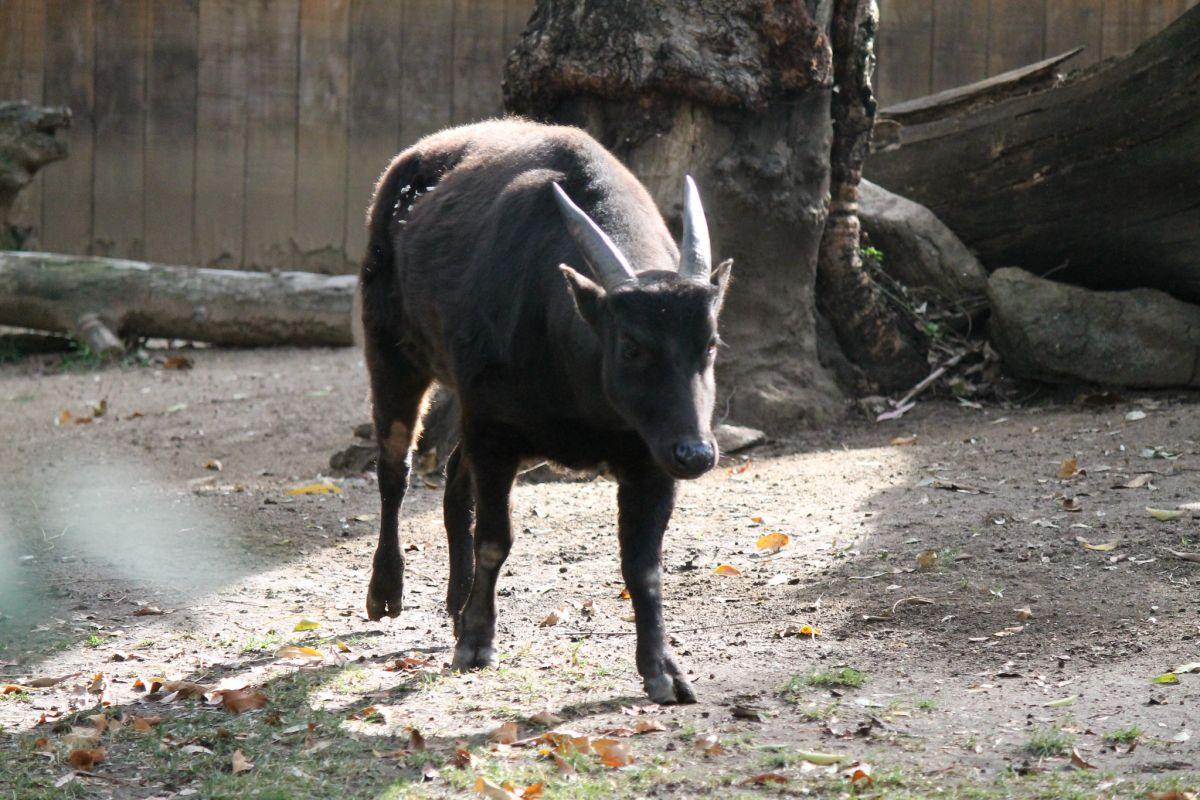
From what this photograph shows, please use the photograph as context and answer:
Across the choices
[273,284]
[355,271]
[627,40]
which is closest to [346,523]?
[627,40]

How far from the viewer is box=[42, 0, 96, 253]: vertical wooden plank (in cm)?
1151

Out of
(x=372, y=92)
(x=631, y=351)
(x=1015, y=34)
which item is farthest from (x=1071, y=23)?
(x=631, y=351)

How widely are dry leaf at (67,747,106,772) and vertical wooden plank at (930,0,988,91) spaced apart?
370 inches

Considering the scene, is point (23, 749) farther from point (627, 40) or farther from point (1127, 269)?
point (1127, 269)

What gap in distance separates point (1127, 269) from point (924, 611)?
4044 mm

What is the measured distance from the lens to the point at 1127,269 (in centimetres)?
823

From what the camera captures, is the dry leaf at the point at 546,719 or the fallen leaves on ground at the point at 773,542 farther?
the fallen leaves on ground at the point at 773,542

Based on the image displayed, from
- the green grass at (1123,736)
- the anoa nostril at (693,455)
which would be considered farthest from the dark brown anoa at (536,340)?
the green grass at (1123,736)

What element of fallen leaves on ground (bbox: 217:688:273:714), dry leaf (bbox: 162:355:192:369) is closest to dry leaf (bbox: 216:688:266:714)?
fallen leaves on ground (bbox: 217:688:273:714)

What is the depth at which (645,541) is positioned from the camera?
4.38 m

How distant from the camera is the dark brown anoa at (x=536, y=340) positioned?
4035mm

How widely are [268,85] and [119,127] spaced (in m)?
1.23

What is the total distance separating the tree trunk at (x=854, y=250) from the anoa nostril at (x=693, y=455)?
14.2 feet

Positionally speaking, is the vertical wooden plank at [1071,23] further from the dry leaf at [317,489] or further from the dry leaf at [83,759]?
the dry leaf at [83,759]
